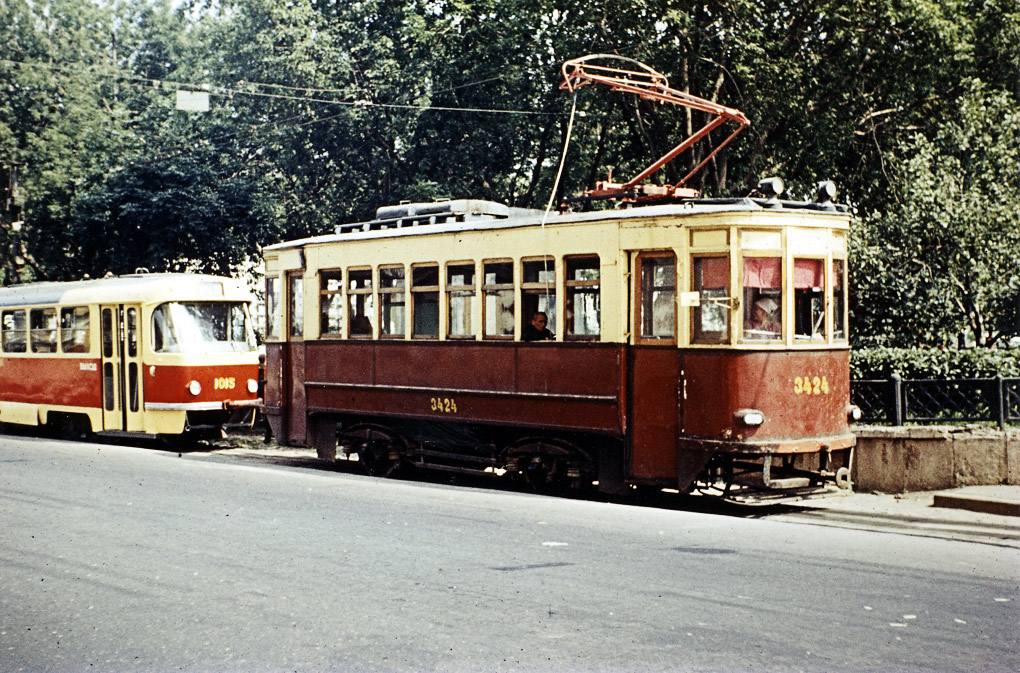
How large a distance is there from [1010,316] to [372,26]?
19097 millimetres

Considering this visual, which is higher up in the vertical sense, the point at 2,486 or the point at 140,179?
the point at 140,179

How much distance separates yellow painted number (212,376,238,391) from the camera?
777 inches

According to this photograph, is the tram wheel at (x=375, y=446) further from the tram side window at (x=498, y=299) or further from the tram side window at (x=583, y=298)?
the tram side window at (x=583, y=298)

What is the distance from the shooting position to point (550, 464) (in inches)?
537

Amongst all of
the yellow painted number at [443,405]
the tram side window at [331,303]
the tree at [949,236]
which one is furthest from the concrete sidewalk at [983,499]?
the tram side window at [331,303]

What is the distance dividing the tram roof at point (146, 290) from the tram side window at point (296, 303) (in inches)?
149

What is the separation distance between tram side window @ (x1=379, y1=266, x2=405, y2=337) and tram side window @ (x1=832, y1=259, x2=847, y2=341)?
531cm

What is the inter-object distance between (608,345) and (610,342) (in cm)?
4

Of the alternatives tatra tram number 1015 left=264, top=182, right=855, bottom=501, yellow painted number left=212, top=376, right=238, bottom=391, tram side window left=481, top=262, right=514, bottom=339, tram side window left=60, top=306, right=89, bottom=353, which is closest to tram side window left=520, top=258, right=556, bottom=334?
tatra tram number 1015 left=264, top=182, right=855, bottom=501

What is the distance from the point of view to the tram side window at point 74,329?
68.3 ft

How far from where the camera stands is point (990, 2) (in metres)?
21.3

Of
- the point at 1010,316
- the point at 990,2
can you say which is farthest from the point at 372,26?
the point at 1010,316

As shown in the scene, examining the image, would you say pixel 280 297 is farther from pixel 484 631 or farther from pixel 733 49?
pixel 484 631

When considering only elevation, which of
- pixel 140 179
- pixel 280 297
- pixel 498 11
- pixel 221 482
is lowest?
pixel 221 482
